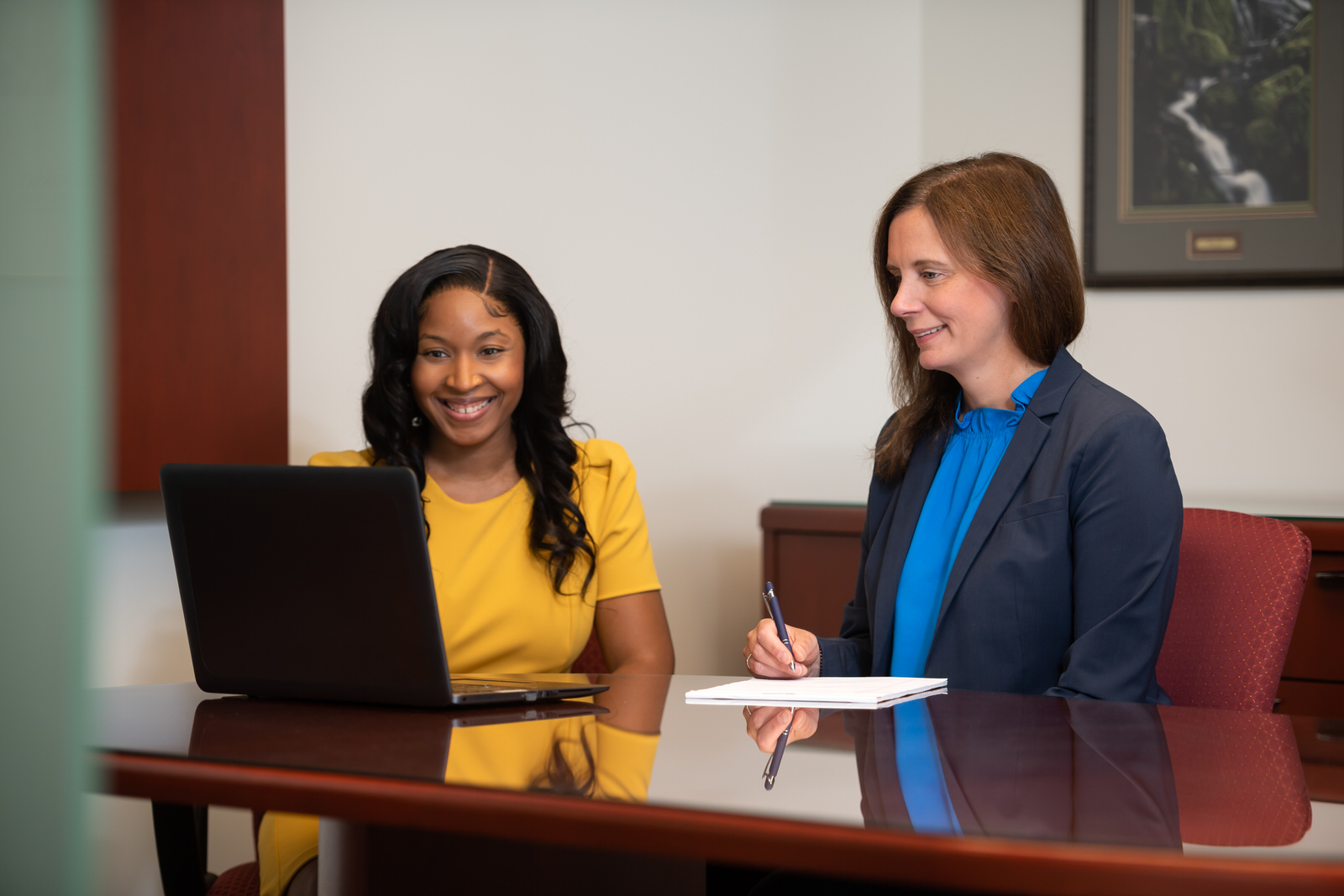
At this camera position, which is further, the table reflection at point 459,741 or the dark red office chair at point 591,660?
the dark red office chair at point 591,660

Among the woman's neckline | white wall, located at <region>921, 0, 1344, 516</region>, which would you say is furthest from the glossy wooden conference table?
white wall, located at <region>921, 0, 1344, 516</region>

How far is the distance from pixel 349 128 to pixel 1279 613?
2298mm

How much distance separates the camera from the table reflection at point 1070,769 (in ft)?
2.61

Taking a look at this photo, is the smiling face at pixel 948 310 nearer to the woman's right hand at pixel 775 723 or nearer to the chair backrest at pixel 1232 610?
the chair backrest at pixel 1232 610

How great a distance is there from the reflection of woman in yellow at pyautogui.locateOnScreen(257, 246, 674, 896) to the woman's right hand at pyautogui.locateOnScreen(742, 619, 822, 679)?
1.65 ft

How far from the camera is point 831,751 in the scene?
104 centimetres

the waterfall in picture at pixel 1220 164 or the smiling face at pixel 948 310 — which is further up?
the waterfall in picture at pixel 1220 164

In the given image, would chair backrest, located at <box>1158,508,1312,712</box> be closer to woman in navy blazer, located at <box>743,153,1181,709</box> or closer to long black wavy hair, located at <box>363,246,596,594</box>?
woman in navy blazer, located at <box>743,153,1181,709</box>

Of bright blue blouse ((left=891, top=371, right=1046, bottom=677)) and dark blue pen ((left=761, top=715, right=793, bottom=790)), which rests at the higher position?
bright blue blouse ((left=891, top=371, right=1046, bottom=677))

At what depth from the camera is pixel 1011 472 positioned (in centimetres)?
161

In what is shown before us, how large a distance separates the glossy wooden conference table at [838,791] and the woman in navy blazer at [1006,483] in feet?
0.75

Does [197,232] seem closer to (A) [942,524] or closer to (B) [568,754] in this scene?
(A) [942,524]

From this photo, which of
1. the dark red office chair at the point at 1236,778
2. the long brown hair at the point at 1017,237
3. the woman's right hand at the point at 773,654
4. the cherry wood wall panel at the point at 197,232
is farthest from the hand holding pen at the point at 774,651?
the cherry wood wall panel at the point at 197,232

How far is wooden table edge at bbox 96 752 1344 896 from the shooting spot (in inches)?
28.1
